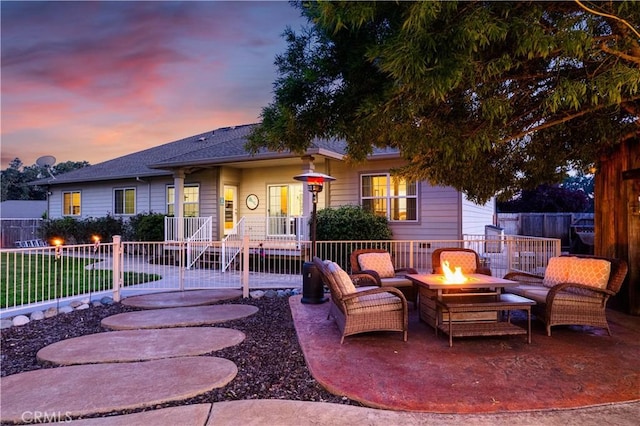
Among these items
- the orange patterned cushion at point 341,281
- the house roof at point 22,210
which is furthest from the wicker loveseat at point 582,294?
the house roof at point 22,210

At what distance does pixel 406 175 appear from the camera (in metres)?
6.76

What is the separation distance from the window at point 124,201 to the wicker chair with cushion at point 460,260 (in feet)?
47.1

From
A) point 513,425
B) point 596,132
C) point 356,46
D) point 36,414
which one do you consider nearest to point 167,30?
point 356,46

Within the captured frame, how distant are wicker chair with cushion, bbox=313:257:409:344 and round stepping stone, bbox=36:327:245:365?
1.34m

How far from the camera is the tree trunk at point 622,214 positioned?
600 centimetres

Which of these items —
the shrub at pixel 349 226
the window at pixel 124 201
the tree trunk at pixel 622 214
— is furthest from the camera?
the window at pixel 124 201

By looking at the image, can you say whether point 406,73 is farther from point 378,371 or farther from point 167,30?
point 167,30

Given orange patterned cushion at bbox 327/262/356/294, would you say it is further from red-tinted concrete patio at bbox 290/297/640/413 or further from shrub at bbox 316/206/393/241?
shrub at bbox 316/206/393/241

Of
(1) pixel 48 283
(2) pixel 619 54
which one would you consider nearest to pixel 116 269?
(1) pixel 48 283

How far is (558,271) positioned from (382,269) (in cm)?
268

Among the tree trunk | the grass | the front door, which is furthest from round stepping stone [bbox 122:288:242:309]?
the tree trunk

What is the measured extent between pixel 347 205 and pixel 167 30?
21.1ft

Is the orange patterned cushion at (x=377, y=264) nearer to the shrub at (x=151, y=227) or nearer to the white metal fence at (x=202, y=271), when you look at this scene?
the white metal fence at (x=202, y=271)

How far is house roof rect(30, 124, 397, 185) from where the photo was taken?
11531 millimetres
